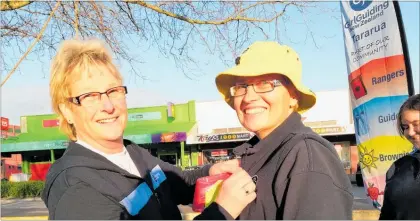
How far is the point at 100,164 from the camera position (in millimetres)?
1802

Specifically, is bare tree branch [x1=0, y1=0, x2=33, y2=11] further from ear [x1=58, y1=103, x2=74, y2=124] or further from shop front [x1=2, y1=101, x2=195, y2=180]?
shop front [x1=2, y1=101, x2=195, y2=180]

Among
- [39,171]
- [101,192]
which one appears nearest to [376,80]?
[101,192]

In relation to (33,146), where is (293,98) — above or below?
above

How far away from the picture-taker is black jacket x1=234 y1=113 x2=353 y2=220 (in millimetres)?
1424

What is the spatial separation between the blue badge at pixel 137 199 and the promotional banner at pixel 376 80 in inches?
138

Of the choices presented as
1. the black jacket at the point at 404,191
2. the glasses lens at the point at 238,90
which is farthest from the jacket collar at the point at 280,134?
the black jacket at the point at 404,191

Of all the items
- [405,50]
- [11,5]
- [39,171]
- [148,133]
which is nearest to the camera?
[11,5]

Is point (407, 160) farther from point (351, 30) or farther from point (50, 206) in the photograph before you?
point (351, 30)

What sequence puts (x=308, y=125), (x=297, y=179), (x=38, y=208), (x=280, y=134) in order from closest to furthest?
(x=297, y=179), (x=280, y=134), (x=38, y=208), (x=308, y=125)

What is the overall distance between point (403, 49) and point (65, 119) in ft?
12.2

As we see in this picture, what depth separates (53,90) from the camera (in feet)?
6.40

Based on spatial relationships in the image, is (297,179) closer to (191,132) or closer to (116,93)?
(116,93)

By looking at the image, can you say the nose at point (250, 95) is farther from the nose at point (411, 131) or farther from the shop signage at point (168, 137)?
the shop signage at point (168, 137)

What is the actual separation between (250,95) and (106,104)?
0.64 metres
